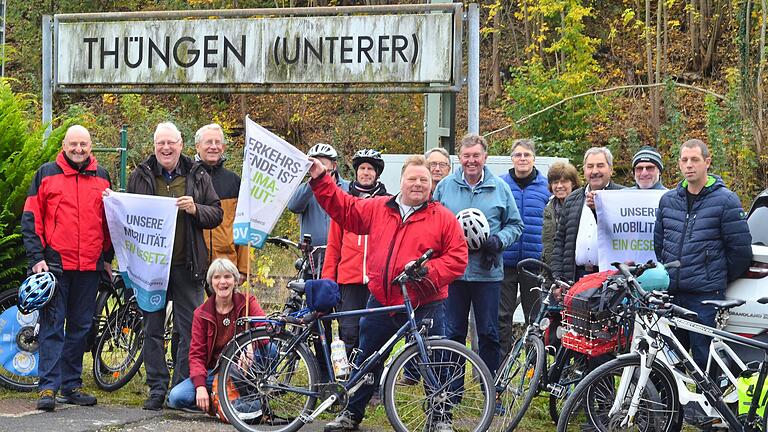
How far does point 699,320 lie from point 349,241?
2672 mm

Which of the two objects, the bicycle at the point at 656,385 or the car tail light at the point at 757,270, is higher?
the car tail light at the point at 757,270

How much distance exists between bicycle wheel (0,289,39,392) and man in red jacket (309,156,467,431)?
2.92 m

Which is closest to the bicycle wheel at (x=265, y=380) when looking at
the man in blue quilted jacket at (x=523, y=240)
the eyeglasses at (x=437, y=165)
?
the man in blue quilted jacket at (x=523, y=240)

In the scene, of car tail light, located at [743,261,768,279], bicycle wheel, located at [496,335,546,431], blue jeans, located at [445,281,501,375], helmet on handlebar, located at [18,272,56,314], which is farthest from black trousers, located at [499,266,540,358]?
helmet on handlebar, located at [18,272,56,314]

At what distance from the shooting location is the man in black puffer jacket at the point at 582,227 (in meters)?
8.43

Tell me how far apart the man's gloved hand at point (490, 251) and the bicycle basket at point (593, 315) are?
0.92 m

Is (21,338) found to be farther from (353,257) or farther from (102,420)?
(353,257)

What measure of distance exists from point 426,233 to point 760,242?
8.59ft

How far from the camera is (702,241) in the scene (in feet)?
24.8

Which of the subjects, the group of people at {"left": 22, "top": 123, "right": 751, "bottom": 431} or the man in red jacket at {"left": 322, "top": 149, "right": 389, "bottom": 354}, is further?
the man in red jacket at {"left": 322, "top": 149, "right": 389, "bottom": 354}

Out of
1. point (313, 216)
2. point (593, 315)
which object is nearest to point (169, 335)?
point (313, 216)

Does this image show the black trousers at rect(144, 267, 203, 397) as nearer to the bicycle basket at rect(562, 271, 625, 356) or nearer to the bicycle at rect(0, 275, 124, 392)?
the bicycle at rect(0, 275, 124, 392)

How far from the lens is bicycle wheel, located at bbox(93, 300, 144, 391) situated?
918 centimetres

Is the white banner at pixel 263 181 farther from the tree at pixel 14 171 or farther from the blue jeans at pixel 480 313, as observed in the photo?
the tree at pixel 14 171
